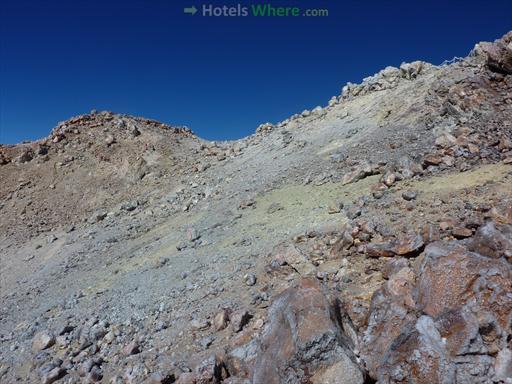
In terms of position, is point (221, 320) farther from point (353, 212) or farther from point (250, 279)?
point (353, 212)

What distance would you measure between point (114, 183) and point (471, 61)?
1539cm

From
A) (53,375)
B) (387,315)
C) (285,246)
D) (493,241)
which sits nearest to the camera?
(387,315)

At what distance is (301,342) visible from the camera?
469 centimetres

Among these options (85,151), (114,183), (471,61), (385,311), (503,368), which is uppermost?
(85,151)

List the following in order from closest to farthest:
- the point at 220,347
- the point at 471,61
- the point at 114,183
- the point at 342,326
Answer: the point at 342,326, the point at 220,347, the point at 471,61, the point at 114,183

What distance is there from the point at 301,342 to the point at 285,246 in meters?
4.14

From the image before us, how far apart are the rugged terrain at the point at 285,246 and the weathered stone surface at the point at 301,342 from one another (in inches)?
0.9

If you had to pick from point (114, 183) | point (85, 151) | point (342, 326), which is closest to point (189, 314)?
point (342, 326)

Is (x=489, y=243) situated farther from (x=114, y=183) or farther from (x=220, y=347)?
(x=114, y=183)

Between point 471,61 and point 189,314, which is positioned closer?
point 189,314

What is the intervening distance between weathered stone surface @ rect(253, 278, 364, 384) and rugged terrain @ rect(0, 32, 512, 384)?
2cm

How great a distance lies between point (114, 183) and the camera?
18672mm

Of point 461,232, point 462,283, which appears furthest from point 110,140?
point 462,283

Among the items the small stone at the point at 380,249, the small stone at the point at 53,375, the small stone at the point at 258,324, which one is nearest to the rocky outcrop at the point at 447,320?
the small stone at the point at 380,249
